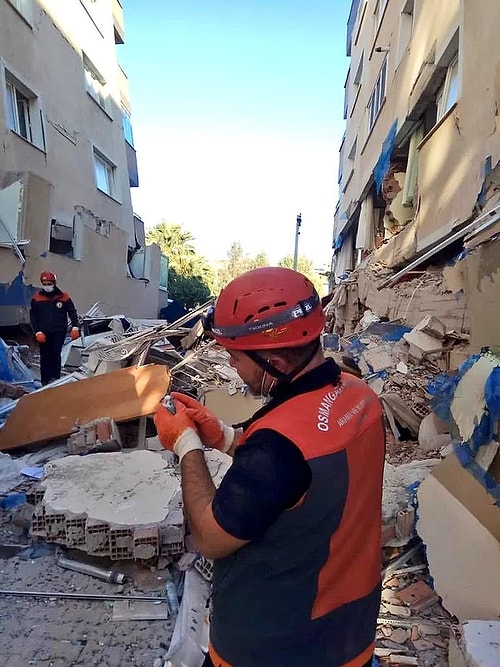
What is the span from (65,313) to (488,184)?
223 inches

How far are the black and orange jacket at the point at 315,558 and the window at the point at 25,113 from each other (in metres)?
11.3

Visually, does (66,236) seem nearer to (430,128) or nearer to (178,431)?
(430,128)

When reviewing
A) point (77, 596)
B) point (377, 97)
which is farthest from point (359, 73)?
point (77, 596)

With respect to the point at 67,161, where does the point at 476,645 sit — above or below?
below

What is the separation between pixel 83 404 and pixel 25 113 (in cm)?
905

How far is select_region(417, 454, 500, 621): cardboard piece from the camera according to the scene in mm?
2430

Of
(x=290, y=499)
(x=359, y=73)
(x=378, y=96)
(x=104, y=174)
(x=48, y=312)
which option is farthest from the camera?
(x=359, y=73)

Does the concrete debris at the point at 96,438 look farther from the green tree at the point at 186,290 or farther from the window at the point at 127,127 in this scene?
the green tree at the point at 186,290

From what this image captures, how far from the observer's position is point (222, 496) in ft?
3.52

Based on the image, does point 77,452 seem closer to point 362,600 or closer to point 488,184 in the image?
point 362,600

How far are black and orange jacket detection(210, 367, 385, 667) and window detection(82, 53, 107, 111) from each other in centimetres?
1564

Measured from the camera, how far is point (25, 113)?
11.2 metres

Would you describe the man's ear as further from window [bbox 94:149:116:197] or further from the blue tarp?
window [bbox 94:149:116:197]

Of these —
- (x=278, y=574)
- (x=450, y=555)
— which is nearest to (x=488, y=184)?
(x=450, y=555)
